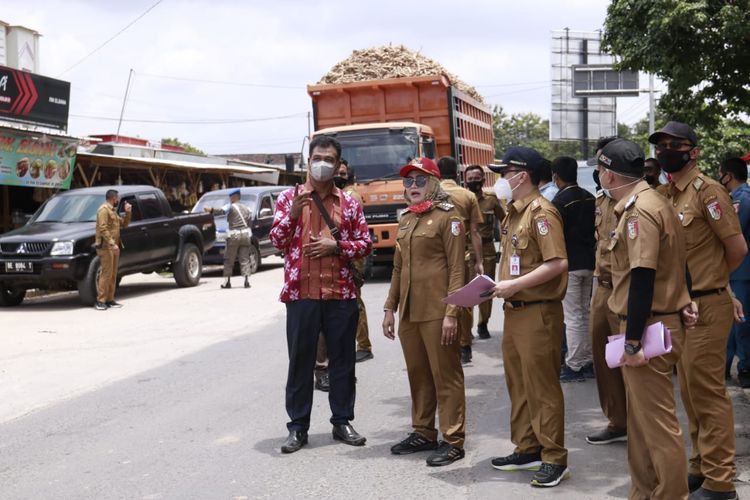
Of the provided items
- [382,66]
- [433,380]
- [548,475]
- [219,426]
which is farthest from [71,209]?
[548,475]

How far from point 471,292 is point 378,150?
11414 millimetres

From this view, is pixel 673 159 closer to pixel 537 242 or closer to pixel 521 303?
pixel 537 242

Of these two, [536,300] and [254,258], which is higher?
[536,300]

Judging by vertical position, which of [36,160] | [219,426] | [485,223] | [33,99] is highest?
[33,99]

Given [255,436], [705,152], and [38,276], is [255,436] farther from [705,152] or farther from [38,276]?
[705,152]

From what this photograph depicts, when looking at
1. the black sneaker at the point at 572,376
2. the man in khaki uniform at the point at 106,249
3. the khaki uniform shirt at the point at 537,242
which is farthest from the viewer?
the man in khaki uniform at the point at 106,249

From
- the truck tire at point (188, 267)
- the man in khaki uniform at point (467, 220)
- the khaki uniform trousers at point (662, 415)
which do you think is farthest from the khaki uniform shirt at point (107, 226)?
the khaki uniform trousers at point (662, 415)

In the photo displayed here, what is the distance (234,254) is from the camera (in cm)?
1748

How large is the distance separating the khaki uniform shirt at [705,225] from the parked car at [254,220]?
15.4m

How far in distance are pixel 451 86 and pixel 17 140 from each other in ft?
28.5

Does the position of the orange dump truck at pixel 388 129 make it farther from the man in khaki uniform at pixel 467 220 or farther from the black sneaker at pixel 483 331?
the man in khaki uniform at pixel 467 220

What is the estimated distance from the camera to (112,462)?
235 inches

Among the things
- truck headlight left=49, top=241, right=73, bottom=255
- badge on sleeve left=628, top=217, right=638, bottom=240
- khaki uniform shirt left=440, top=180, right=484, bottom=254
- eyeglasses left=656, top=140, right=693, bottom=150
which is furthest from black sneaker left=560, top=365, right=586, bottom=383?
truck headlight left=49, top=241, right=73, bottom=255

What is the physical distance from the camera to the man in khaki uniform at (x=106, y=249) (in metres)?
14.4
